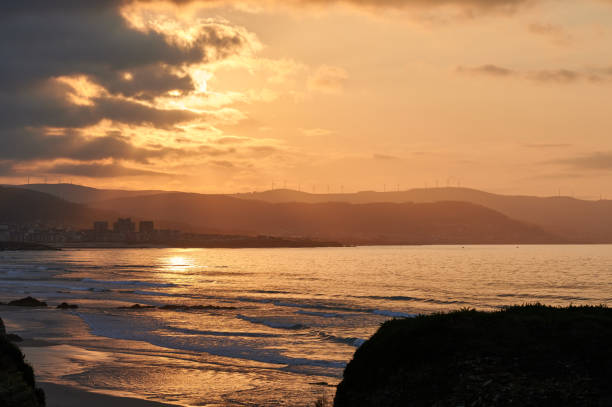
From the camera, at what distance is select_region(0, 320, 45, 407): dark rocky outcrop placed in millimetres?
12930

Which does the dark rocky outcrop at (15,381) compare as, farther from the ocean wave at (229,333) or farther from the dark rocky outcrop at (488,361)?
the ocean wave at (229,333)

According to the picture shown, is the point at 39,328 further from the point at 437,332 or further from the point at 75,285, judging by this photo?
the point at 75,285

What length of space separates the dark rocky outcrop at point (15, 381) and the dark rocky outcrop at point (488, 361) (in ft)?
23.6

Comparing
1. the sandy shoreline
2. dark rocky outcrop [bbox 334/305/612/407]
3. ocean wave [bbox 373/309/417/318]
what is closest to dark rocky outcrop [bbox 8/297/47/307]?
ocean wave [bbox 373/309/417/318]

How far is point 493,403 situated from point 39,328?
1379 inches

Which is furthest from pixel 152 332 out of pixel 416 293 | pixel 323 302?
pixel 416 293

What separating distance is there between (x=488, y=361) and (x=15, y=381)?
1059 cm

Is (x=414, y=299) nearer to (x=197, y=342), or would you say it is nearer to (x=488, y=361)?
(x=197, y=342)

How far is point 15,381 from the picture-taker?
13.6 metres

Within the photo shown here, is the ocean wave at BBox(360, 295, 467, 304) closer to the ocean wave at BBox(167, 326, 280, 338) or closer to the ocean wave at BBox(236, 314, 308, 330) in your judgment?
the ocean wave at BBox(236, 314, 308, 330)

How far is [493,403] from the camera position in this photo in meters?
12.4

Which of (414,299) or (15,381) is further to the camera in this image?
(414,299)

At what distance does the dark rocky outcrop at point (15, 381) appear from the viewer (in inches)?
509

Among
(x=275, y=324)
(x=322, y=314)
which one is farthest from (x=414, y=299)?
(x=275, y=324)
